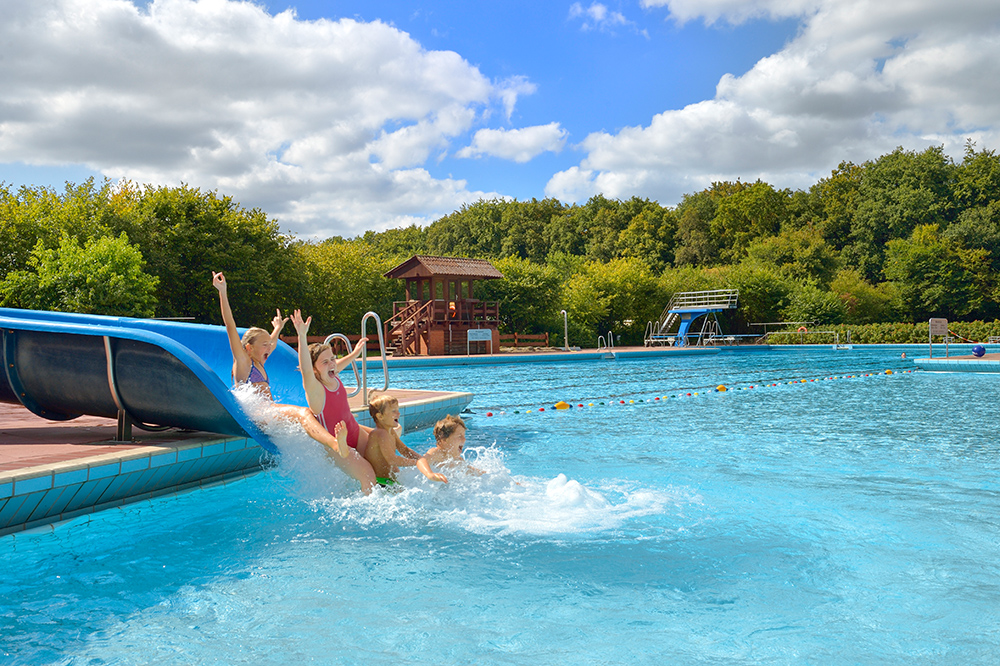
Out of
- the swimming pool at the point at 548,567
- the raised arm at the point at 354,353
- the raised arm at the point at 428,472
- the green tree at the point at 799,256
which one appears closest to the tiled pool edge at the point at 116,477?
the swimming pool at the point at 548,567

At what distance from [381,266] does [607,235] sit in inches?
1165

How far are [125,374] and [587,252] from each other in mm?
51124

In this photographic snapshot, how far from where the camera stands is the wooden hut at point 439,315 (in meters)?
24.5

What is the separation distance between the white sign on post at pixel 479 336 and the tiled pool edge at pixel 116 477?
1792 cm

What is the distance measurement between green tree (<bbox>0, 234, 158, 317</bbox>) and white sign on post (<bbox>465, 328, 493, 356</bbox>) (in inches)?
425

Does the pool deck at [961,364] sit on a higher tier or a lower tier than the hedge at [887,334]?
lower

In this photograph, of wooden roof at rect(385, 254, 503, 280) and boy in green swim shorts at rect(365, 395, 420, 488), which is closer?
boy in green swim shorts at rect(365, 395, 420, 488)

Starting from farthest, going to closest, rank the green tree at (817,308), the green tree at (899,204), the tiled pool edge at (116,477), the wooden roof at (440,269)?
the green tree at (899,204) → the green tree at (817,308) → the wooden roof at (440,269) → the tiled pool edge at (116,477)

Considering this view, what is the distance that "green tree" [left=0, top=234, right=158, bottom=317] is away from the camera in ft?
52.2

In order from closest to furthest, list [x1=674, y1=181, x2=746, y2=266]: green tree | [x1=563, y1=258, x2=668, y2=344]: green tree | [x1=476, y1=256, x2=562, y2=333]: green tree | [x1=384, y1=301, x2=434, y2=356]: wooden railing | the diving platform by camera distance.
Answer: [x1=384, y1=301, x2=434, y2=356]: wooden railing
[x1=476, y1=256, x2=562, y2=333]: green tree
the diving platform
[x1=563, y1=258, x2=668, y2=344]: green tree
[x1=674, y1=181, x2=746, y2=266]: green tree

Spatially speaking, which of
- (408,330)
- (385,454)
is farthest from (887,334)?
(385,454)

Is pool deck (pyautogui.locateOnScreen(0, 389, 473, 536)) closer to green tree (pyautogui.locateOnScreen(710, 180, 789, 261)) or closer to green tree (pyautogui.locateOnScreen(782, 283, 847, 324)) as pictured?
green tree (pyautogui.locateOnScreen(782, 283, 847, 324))

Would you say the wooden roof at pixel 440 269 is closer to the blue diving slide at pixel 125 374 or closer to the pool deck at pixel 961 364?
the pool deck at pixel 961 364

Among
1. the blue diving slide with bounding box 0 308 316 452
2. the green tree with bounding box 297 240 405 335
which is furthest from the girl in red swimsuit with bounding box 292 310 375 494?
the green tree with bounding box 297 240 405 335
